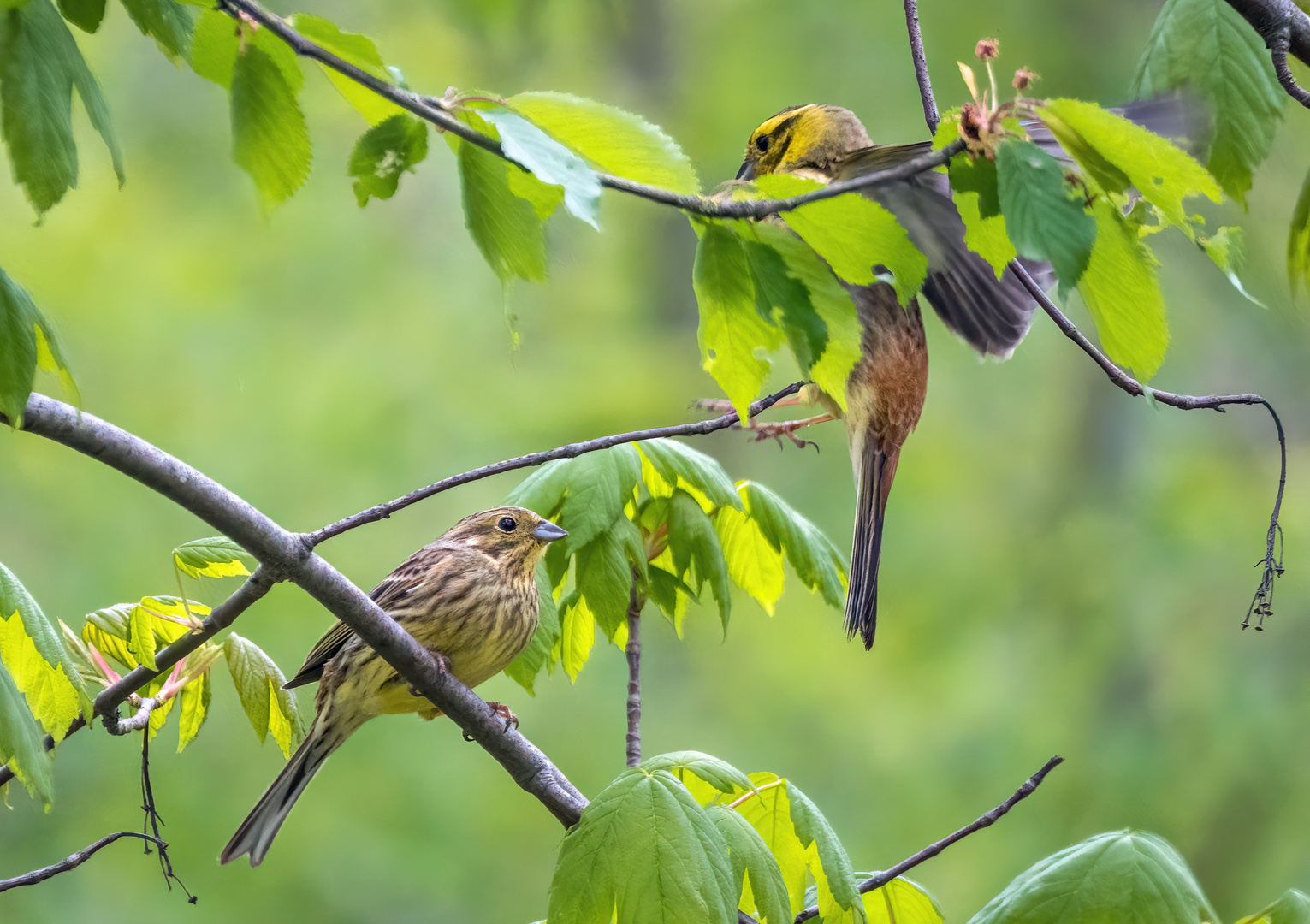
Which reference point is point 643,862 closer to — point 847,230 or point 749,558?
point 847,230

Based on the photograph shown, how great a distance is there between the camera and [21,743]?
158 cm

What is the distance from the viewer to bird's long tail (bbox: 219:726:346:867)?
264cm

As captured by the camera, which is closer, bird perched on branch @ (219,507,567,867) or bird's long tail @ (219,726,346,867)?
bird's long tail @ (219,726,346,867)

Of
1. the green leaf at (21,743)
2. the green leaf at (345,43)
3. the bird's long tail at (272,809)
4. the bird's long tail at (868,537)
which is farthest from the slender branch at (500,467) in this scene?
the bird's long tail at (868,537)

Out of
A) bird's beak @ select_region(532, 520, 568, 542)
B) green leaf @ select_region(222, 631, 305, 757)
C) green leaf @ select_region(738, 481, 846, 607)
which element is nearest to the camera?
green leaf @ select_region(222, 631, 305, 757)

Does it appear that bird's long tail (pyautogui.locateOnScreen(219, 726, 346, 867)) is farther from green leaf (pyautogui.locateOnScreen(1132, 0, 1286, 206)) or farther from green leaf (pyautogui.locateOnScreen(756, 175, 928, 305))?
green leaf (pyautogui.locateOnScreen(1132, 0, 1286, 206))

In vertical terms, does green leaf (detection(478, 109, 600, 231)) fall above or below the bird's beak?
above

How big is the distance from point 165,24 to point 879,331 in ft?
7.89

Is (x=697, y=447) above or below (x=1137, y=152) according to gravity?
below

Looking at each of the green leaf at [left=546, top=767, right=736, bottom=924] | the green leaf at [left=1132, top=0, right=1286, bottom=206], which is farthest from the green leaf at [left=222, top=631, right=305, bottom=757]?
the green leaf at [left=1132, top=0, right=1286, bottom=206]

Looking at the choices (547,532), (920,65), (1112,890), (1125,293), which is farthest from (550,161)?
(547,532)

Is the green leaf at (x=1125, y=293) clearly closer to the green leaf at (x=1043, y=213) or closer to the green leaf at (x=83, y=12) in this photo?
the green leaf at (x=1043, y=213)

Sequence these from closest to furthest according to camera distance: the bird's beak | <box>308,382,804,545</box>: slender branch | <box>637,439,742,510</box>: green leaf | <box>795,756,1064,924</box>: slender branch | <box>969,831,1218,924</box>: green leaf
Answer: <box>308,382,804,545</box>: slender branch < <box>969,831,1218,924</box>: green leaf < <box>795,756,1064,924</box>: slender branch < <box>637,439,742,510</box>: green leaf < the bird's beak

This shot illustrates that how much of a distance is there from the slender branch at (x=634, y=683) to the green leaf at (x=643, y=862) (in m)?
0.46
